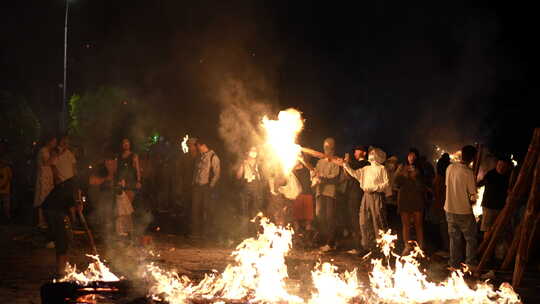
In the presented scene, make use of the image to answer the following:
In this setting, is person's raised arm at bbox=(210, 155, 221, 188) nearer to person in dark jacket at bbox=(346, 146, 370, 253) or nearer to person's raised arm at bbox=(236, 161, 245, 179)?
person's raised arm at bbox=(236, 161, 245, 179)

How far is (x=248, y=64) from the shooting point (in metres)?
20.1

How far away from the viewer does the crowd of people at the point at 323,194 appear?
A: 1012cm

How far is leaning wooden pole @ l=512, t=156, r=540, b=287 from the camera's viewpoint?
8289mm

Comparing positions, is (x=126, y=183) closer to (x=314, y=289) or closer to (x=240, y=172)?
(x=240, y=172)

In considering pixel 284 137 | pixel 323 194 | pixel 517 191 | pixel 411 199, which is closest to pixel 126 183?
pixel 284 137

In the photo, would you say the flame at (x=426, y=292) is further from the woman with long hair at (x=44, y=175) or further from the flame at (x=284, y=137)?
the woman with long hair at (x=44, y=175)

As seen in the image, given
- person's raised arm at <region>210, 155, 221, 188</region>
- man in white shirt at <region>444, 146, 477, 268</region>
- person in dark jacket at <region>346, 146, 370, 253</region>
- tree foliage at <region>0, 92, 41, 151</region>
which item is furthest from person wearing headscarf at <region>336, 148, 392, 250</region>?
tree foliage at <region>0, 92, 41, 151</region>

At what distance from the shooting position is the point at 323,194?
12.3 meters

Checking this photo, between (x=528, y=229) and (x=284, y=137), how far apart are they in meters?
5.56

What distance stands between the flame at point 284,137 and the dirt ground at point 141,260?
2.23m

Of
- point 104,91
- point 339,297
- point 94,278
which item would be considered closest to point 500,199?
point 339,297

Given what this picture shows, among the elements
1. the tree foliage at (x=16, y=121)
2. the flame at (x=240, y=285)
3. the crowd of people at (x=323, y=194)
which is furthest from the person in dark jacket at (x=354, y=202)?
the tree foliage at (x=16, y=121)

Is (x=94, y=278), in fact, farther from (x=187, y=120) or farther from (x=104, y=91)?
(x=104, y=91)

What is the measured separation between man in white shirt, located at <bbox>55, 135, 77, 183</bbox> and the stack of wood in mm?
9476
